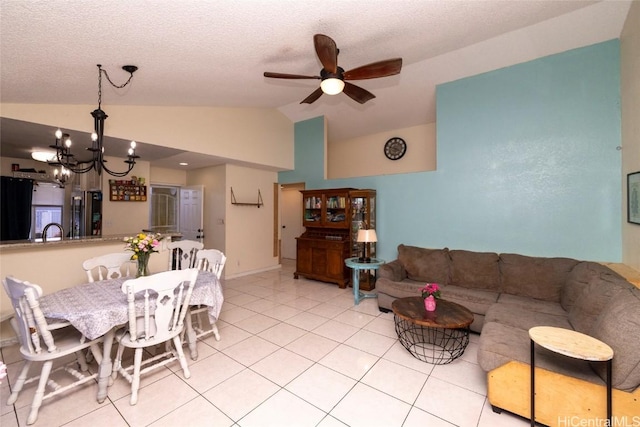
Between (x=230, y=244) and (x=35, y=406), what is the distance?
144 inches

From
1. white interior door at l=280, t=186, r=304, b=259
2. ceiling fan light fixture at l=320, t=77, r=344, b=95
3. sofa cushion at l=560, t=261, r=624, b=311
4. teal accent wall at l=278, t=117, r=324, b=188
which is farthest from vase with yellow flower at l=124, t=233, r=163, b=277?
white interior door at l=280, t=186, r=304, b=259

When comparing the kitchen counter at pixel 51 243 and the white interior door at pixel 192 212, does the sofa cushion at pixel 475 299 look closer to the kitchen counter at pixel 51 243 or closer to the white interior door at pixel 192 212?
the kitchen counter at pixel 51 243

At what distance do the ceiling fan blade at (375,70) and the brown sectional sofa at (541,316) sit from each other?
97.3 inches

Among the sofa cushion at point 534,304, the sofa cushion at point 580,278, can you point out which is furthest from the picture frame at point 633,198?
the sofa cushion at point 534,304

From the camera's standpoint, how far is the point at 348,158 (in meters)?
6.18

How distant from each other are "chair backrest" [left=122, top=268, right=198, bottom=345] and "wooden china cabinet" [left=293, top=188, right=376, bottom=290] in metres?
2.99

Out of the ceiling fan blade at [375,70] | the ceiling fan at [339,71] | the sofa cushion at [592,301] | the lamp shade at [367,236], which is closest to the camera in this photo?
the sofa cushion at [592,301]

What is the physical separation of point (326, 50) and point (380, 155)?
3795 mm

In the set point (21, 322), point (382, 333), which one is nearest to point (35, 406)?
point (21, 322)

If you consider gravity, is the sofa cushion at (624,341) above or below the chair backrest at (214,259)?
below

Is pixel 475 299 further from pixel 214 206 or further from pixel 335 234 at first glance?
pixel 214 206

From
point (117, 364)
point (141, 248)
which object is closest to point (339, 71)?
point (141, 248)

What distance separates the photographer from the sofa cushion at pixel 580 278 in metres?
2.27

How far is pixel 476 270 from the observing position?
337 centimetres
